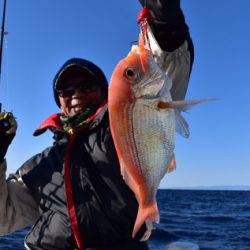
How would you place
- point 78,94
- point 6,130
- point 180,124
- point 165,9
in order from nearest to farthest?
1. point 180,124
2. point 165,9
3. point 78,94
4. point 6,130

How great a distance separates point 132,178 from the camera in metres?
2.14

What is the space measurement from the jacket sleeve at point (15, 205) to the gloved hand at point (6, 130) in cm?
20

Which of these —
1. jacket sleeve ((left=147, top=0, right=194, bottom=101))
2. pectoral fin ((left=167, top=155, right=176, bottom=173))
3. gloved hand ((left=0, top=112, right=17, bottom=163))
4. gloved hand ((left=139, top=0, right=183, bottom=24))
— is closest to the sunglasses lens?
gloved hand ((left=0, top=112, right=17, bottom=163))

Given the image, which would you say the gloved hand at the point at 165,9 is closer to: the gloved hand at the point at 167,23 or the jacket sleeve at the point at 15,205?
the gloved hand at the point at 167,23

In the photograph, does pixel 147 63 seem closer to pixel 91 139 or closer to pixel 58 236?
pixel 91 139

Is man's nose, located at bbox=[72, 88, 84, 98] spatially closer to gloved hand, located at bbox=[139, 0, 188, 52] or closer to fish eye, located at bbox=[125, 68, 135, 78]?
gloved hand, located at bbox=[139, 0, 188, 52]

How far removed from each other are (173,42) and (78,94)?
41.0 inches

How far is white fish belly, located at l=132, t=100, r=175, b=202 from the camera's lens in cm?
211

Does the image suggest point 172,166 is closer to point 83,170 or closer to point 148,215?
point 148,215

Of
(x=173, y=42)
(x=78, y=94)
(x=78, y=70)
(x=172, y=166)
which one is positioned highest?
(x=173, y=42)

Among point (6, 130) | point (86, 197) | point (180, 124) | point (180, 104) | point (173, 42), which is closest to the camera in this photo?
point (180, 104)

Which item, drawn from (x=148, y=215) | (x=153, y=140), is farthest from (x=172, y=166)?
(x=148, y=215)

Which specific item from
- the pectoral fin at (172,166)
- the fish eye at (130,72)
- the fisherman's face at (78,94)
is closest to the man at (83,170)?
the fisherman's face at (78,94)

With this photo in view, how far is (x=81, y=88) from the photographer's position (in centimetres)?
332
